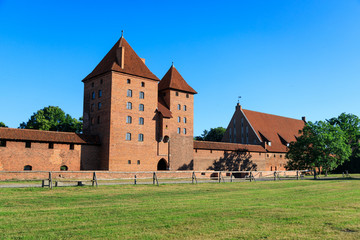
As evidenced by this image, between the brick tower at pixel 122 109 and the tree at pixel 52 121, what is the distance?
15.8 meters

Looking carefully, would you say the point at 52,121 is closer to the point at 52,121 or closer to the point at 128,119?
the point at 52,121

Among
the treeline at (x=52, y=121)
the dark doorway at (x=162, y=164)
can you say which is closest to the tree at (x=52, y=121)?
the treeline at (x=52, y=121)

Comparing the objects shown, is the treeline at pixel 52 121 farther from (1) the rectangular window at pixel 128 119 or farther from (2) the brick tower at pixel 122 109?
(1) the rectangular window at pixel 128 119

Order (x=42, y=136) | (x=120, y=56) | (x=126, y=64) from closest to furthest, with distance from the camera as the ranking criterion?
(x=42, y=136) < (x=120, y=56) < (x=126, y=64)

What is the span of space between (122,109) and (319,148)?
26960 mm

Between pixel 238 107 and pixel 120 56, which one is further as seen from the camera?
pixel 238 107

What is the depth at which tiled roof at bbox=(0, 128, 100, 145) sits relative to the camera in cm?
3316

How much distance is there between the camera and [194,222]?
8578 millimetres

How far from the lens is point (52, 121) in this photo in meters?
57.8

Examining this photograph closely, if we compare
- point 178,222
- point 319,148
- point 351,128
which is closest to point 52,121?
point 319,148

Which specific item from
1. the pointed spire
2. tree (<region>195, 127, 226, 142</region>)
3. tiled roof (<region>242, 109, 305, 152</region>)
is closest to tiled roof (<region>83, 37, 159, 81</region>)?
the pointed spire

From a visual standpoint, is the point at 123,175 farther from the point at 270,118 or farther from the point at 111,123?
the point at 270,118

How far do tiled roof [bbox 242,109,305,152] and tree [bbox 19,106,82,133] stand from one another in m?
32.1

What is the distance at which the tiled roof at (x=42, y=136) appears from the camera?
33156mm
